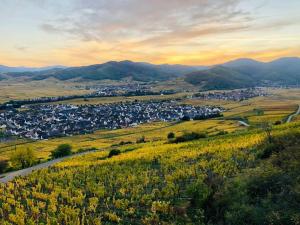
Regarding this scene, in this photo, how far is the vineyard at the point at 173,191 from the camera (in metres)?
36.8

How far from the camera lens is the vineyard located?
36.8 meters

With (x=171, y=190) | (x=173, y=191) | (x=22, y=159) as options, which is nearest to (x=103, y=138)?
(x=22, y=159)

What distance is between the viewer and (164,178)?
58.7 m

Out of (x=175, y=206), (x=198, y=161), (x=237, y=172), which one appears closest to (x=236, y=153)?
(x=198, y=161)

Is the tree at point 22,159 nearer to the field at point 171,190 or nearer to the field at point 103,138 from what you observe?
the field at point 103,138

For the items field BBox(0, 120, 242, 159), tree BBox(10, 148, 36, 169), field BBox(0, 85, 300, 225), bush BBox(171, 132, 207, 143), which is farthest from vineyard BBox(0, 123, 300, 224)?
field BBox(0, 120, 242, 159)

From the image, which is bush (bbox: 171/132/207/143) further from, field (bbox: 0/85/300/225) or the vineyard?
the vineyard

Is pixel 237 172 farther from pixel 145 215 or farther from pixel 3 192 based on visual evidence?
pixel 3 192

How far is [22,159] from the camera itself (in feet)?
329

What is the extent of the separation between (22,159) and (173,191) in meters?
63.4

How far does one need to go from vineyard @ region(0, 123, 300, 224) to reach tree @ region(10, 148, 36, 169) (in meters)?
29.0

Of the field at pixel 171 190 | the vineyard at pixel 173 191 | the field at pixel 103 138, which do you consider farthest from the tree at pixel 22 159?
the vineyard at pixel 173 191

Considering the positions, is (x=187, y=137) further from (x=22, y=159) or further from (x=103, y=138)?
(x=103, y=138)

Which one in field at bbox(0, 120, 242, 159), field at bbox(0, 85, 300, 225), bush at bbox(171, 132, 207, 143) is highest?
field at bbox(0, 85, 300, 225)
